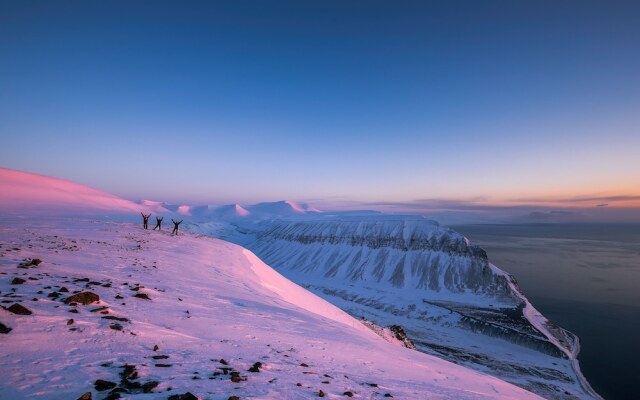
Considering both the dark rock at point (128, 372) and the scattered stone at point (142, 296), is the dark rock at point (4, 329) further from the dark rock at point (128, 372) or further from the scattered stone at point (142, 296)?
the scattered stone at point (142, 296)

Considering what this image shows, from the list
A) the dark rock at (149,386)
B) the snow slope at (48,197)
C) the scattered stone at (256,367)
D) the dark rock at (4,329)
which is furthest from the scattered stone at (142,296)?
the snow slope at (48,197)

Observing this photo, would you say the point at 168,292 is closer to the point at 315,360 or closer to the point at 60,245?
the point at 315,360

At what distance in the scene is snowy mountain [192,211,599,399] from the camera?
147 feet

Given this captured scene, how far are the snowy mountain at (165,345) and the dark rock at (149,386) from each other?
29 millimetres

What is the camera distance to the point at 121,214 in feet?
237

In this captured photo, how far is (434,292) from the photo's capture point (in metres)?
81.7

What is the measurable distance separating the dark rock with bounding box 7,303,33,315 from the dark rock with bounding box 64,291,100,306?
1.13m

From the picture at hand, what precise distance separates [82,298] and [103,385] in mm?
4535

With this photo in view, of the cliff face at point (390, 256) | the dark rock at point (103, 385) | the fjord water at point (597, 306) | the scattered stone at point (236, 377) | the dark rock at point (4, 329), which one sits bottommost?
the fjord water at point (597, 306)

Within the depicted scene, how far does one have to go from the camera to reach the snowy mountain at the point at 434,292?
4478cm

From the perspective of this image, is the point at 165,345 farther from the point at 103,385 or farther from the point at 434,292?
the point at 434,292

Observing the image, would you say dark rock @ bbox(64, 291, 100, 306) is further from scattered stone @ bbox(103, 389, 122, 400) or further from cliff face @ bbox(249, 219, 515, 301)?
cliff face @ bbox(249, 219, 515, 301)

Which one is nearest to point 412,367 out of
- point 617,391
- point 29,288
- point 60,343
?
point 60,343

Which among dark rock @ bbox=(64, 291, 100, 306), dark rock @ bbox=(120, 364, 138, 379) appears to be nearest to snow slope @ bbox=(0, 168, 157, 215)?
dark rock @ bbox=(64, 291, 100, 306)
